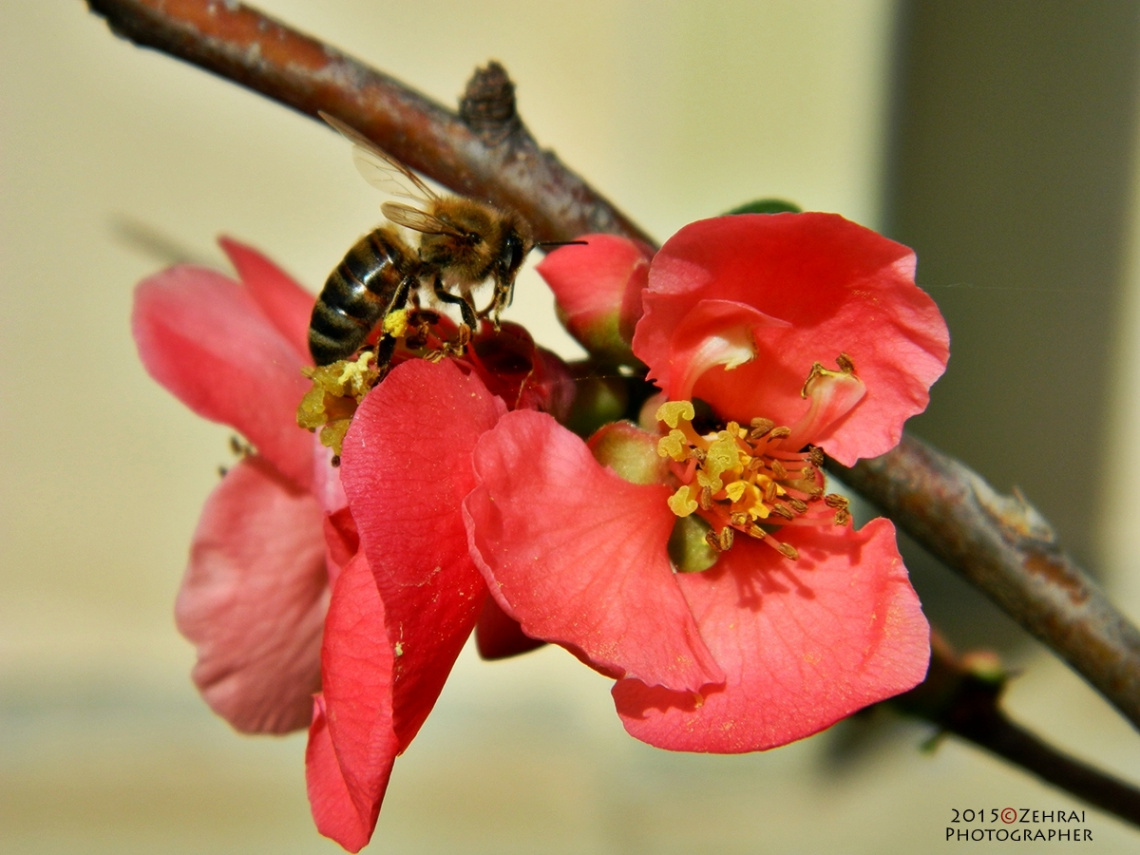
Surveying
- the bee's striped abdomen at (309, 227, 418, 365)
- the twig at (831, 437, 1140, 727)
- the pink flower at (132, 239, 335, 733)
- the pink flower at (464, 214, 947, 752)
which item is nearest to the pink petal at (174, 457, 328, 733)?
the pink flower at (132, 239, 335, 733)

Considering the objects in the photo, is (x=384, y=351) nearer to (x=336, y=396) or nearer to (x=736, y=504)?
(x=336, y=396)

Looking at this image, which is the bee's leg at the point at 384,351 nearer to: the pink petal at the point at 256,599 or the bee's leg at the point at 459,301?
the bee's leg at the point at 459,301

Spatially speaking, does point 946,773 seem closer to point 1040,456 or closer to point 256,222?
point 1040,456

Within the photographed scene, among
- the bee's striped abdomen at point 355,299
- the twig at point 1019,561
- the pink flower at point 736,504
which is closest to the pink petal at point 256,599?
the bee's striped abdomen at point 355,299

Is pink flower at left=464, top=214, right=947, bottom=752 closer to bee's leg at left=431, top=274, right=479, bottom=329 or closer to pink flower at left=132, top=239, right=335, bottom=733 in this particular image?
bee's leg at left=431, top=274, right=479, bottom=329

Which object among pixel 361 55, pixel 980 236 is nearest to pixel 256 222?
pixel 361 55

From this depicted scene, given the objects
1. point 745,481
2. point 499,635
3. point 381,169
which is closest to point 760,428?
point 745,481
